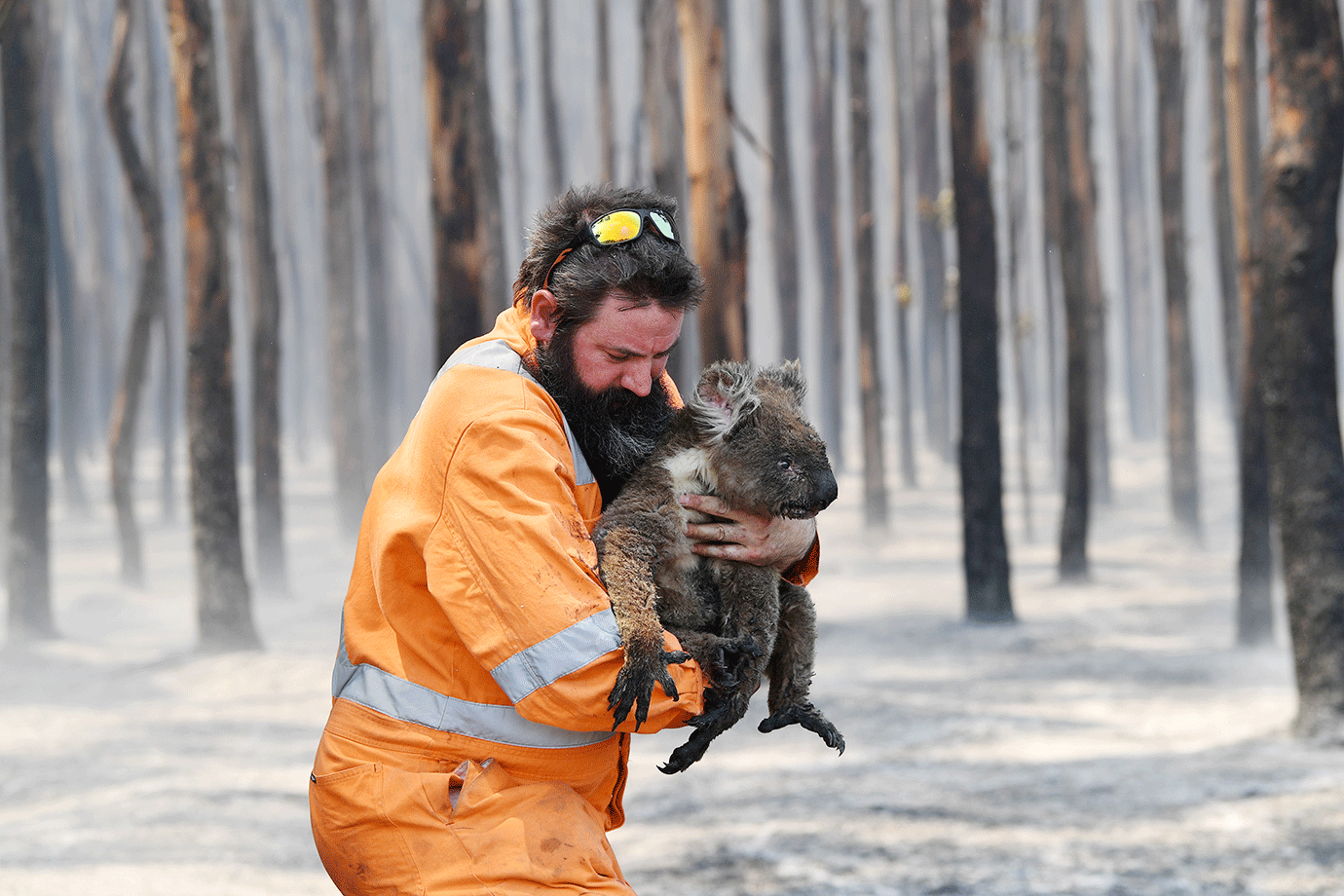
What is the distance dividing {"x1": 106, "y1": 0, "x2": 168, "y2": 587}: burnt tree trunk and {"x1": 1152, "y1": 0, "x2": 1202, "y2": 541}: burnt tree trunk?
1194 centimetres

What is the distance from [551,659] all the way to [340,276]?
1738 centimetres

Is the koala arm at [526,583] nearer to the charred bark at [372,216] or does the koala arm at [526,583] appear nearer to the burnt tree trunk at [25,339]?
the burnt tree trunk at [25,339]

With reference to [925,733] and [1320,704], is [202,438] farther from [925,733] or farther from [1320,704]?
[1320,704]

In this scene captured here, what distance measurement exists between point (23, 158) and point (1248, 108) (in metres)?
10.9

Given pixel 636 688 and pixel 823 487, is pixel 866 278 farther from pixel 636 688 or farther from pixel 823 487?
pixel 636 688

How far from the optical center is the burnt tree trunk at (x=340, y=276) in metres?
17.3

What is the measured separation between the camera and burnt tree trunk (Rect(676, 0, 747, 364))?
9.29 meters

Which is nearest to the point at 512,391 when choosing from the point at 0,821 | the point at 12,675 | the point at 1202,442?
the point at 0,821

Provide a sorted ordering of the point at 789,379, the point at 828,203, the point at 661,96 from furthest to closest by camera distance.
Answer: the point at 828,203 → the point at 661,96 → the point at 789,379

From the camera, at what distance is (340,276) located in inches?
719

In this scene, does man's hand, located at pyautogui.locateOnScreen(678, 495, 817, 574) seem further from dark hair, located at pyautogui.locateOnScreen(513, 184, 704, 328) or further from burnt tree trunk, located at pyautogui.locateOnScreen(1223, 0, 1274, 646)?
burnt tree trunk, located at pyautogui.locateOnScreen(1223, 0, 1274, 646)

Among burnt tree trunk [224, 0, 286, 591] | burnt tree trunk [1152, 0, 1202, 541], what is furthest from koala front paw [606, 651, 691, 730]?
burnt tree trunk [1152, 0, 1202, 541]

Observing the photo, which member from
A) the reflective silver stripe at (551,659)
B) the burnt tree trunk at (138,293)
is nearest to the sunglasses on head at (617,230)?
the reflective silver stripe at (551,659)

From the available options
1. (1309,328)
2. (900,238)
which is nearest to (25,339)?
(1309,328)
